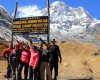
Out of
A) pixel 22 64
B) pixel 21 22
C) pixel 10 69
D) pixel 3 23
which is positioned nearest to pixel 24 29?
pixel 21 22

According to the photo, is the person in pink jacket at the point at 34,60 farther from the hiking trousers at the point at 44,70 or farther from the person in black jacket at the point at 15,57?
the person in black jacket at the point at 15,57

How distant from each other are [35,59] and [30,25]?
19.4 feet

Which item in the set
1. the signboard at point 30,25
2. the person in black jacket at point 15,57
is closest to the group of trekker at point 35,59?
the person in black jacket at point 15,57

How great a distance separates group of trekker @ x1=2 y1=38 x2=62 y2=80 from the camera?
14102 mm

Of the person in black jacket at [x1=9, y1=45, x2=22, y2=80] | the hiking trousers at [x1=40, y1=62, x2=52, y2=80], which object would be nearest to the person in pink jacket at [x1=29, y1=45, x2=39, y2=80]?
the hiking trousers at [x1=40, y1=62, x2=52, y2=80]

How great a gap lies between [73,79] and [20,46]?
345cm

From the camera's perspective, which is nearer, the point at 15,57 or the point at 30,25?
the point at 15,57

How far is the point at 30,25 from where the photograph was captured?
778 inches

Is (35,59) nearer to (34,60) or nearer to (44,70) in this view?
(34,60)

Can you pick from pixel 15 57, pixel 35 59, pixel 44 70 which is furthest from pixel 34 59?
pixel 15 57

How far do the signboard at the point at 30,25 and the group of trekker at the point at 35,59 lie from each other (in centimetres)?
264

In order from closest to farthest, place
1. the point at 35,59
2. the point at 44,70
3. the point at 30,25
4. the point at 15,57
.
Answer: the point at 35,59
the point at 44,70
the point at 15,57
the point at 30,25

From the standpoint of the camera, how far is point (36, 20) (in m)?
19.4

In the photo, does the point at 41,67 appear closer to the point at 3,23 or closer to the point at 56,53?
the point at 56,53
